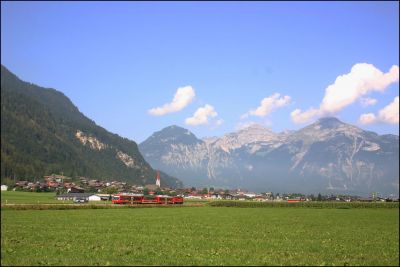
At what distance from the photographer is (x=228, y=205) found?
122375 mm

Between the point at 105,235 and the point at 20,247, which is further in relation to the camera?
the point at 105,235

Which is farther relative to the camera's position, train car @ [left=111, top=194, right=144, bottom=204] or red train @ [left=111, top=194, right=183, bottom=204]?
red train @ [left=111, top=194, right=183, bottom=204]

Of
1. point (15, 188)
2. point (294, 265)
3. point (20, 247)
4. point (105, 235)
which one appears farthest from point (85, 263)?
point (15, 188)

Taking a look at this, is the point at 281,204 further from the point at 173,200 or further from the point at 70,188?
the point at 70,188

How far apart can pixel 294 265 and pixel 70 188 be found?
16026cm

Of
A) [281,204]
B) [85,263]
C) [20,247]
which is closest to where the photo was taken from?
[85,263]

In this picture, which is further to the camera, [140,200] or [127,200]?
[140,200]

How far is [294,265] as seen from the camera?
69.1 feet

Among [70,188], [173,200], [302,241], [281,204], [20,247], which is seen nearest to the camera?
[20,247]

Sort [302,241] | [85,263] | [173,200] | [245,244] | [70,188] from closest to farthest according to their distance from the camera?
[85,263], [245,244], [302,241], [173,200], [70,188]

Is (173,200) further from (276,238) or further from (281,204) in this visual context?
(276,238)

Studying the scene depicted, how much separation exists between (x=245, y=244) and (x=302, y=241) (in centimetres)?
468

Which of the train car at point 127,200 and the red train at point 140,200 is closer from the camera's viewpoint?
the train car at point 127,200

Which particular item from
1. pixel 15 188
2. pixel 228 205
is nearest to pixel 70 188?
pixel 15 188
